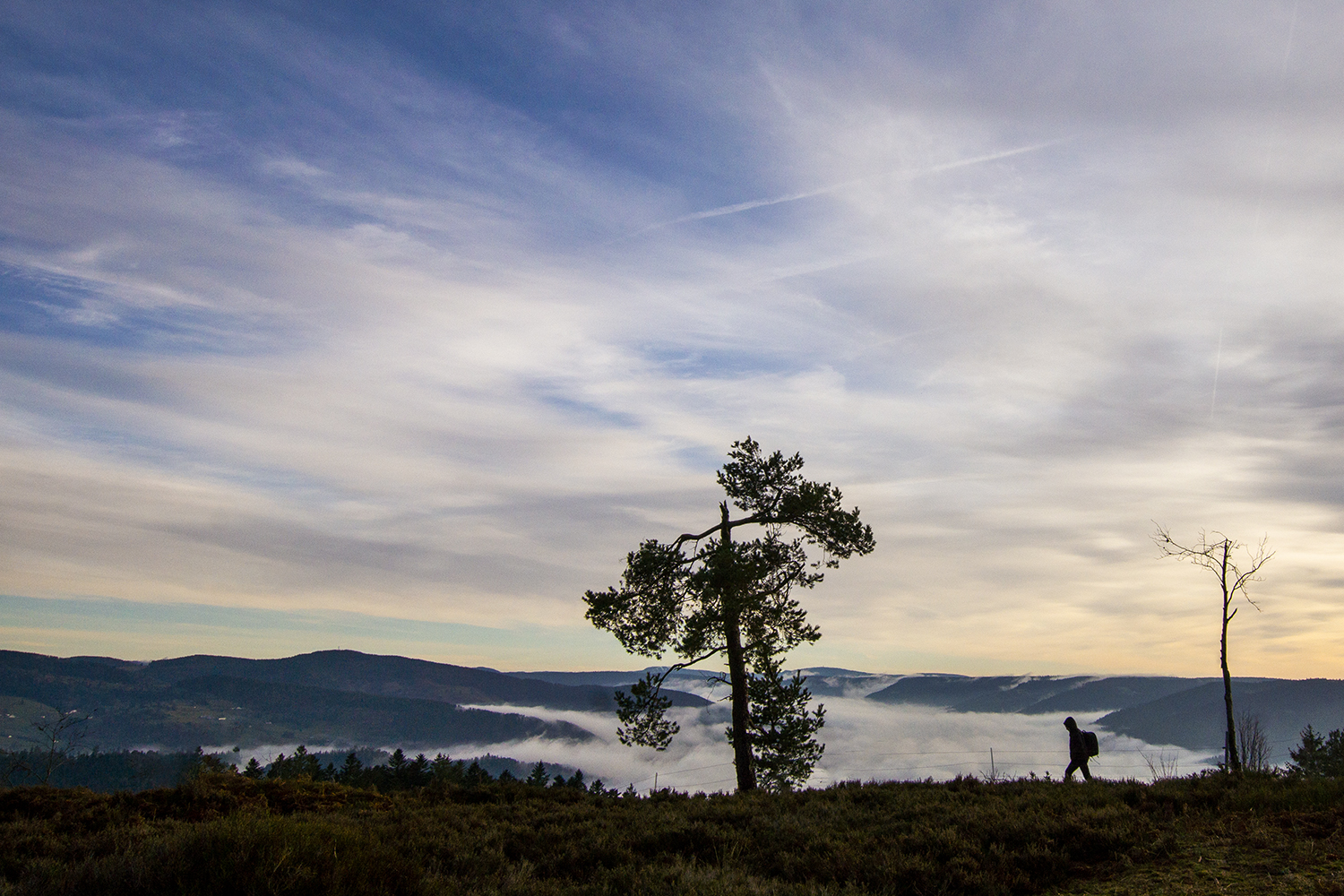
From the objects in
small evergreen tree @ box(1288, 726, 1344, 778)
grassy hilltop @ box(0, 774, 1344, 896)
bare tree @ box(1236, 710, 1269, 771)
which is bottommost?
small evergreen tree @ box(1288, 726, 1344, 778)

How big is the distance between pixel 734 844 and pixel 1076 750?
1042 centimetres

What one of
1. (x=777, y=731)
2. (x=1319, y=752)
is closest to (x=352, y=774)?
(x=777, y=731)

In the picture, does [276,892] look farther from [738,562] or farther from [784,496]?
[784,496]

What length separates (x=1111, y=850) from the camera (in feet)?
30.2

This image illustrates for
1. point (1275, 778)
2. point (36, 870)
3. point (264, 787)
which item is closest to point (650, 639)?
point (264, 787)

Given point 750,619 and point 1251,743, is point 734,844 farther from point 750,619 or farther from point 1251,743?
point 1251,743

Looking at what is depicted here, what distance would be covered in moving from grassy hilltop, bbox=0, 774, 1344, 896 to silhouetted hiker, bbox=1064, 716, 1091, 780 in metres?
1.60

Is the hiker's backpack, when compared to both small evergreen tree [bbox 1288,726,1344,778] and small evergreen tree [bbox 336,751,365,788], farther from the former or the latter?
small evergreen tree [bbox 1288,726,1344,778]

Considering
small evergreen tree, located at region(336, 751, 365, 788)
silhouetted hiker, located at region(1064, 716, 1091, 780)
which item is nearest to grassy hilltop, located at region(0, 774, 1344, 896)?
silhouetted hiker, located at region(1064, 716, 1091, 780)

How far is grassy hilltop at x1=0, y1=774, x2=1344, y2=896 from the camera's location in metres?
7.65

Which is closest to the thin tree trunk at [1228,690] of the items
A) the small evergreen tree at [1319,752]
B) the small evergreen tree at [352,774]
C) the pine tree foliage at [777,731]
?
the pine tree foliage at [777,731]

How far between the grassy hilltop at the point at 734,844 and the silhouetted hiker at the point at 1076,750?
5.24 ft

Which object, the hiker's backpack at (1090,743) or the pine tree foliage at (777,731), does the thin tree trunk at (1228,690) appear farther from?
the pine tree foliage at (777,731)

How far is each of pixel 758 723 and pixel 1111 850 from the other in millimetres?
15147
